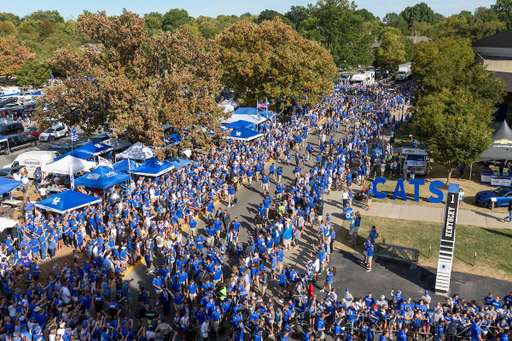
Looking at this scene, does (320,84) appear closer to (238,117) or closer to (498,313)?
(238,117)

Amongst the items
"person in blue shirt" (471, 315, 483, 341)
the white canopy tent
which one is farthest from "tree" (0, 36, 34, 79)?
"person in blue shirt" (471, 315, 483, 341)

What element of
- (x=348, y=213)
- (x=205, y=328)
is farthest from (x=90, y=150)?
(x=205, y=328)

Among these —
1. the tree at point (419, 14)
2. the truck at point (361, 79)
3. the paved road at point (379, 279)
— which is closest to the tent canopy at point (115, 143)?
the paved road at point (379, 279)

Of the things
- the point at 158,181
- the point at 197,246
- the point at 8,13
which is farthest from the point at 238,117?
the point at 8,13

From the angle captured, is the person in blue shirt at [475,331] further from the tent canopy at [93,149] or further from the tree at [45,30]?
the tree at [45,30]

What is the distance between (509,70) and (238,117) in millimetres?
36977

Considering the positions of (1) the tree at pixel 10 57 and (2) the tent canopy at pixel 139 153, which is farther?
(1) the tree at pixel 10 57

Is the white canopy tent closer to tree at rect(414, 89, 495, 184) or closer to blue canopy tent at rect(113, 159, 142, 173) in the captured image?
blue canopy tent at rect(113, 159, 142, 173)

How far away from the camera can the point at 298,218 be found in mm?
18953

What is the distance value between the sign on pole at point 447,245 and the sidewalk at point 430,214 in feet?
21.7

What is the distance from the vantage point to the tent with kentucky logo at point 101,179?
21.3 m

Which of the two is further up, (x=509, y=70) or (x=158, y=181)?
(x=509, y=70)

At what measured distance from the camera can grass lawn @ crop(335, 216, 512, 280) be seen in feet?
55.2

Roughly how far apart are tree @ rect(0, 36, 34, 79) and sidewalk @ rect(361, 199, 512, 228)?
6757cm
